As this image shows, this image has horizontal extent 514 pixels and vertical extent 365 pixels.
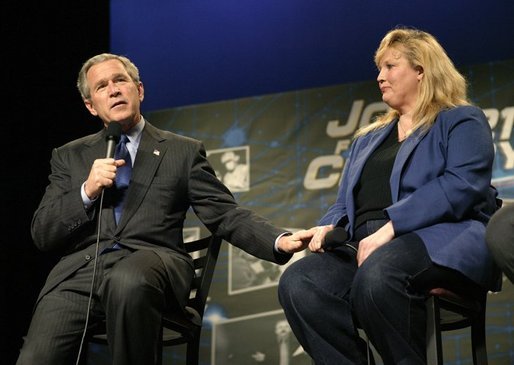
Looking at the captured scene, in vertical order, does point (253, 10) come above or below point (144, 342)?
above

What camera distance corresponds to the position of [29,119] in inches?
179

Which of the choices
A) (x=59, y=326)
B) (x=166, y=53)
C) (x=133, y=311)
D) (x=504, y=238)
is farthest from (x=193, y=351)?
(x=166, y=53)

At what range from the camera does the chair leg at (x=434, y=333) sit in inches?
96.9

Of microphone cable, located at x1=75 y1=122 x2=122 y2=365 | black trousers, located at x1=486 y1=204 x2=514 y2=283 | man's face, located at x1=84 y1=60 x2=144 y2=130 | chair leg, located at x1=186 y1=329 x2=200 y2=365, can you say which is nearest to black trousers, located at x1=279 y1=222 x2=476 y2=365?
black trousers, located at x1=486 y1=204 x2=514 y2=283

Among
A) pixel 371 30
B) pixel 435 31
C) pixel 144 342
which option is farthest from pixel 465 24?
pixel 144 342

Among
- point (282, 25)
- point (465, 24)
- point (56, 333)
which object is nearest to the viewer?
point (56, 333)

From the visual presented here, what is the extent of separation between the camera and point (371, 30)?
177 inches

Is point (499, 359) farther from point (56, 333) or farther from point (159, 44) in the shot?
point (159, 44)

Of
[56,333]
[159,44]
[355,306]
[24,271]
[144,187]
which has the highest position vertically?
[159,44]

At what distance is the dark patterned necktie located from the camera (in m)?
3.08

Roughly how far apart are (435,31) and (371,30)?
0.37 metres

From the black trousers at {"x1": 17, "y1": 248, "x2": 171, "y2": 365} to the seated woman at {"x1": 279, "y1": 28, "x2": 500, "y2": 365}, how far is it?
45 cm

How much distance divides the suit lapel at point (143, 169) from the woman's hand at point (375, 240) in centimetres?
89

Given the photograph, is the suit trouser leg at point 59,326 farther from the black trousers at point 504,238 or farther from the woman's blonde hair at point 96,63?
the black trousers at point 504,238
